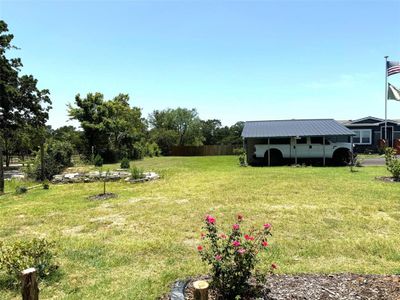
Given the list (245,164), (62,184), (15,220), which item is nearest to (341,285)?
(15,220)

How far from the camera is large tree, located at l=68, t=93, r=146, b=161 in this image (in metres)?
25.5

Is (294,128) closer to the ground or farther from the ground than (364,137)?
farther from the ground

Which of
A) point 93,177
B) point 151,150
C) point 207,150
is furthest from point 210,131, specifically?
point 93,177

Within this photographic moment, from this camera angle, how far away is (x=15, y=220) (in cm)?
678

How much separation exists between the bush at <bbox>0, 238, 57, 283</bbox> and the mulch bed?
186cm

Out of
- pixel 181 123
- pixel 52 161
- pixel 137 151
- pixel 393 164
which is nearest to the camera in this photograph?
pixel 393 164

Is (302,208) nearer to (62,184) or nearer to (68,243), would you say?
(68,243)

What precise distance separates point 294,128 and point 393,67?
7709 mm

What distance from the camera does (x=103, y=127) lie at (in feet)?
83.0

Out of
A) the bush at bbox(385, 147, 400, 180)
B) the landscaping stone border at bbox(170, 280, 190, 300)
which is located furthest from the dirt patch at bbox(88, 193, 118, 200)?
the bush at bbox(385, 147, 400, 180)

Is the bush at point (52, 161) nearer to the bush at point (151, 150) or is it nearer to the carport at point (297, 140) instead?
the carport at point (297, 140)

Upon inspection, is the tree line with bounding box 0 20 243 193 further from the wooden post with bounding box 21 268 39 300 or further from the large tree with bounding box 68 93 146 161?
the wooden post with bounding box 21 268 39 300

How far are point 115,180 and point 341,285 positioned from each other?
440 inches

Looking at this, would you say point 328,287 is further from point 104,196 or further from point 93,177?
point 93,177
